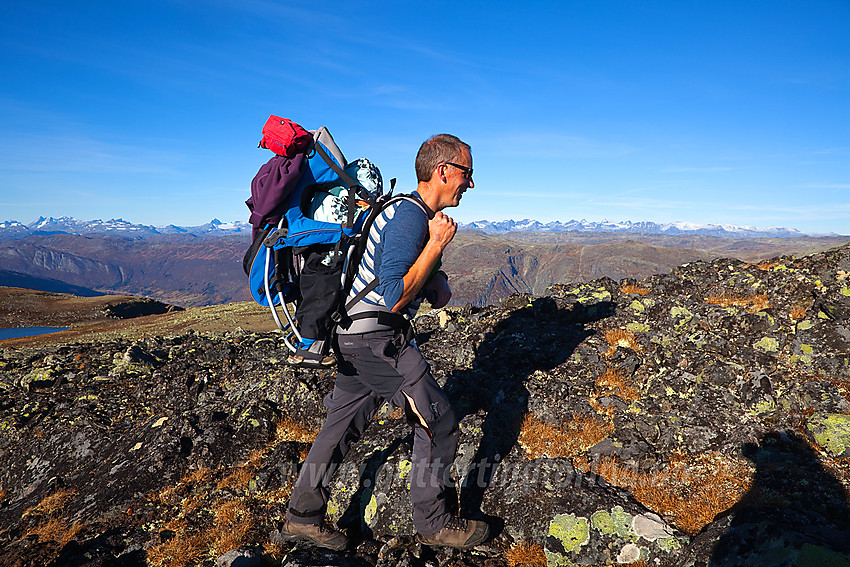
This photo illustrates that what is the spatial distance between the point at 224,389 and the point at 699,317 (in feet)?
37.9

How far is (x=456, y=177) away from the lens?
4375 mm

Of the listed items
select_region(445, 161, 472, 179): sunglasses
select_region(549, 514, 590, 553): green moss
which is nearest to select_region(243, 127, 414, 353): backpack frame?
select_region(445, 161, 472, 179): sunglasses

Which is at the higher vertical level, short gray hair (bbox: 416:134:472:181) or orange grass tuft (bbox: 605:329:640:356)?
short gray hair (bbox: 416:134:472:181)

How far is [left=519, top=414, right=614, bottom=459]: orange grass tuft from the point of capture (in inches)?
275

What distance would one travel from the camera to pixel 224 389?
33.9ft

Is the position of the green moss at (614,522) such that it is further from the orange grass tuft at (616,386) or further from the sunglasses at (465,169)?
the sunglasses at (465,169)

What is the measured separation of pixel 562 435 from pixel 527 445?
662mm

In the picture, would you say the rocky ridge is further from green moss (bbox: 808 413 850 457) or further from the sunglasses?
the sunglasses

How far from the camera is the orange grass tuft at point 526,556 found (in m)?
5.09

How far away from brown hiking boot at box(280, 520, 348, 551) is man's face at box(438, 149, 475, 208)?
4222 mm

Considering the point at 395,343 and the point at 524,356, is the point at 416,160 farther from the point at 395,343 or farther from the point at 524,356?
the point at 524,356

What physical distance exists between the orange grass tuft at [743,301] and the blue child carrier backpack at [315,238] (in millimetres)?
9887

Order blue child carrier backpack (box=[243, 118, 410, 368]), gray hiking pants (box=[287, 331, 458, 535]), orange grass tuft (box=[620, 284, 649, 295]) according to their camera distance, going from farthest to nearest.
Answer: orange grass tuft (box=[620, 284, 649, 295])
gray hiking pants (box=[287, 331, 458, 535])
blue child carrier backpack (box=[243, 118, 410, 368])

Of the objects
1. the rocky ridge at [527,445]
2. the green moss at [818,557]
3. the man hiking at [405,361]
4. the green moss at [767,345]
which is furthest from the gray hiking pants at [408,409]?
the green moss at [767,345]
